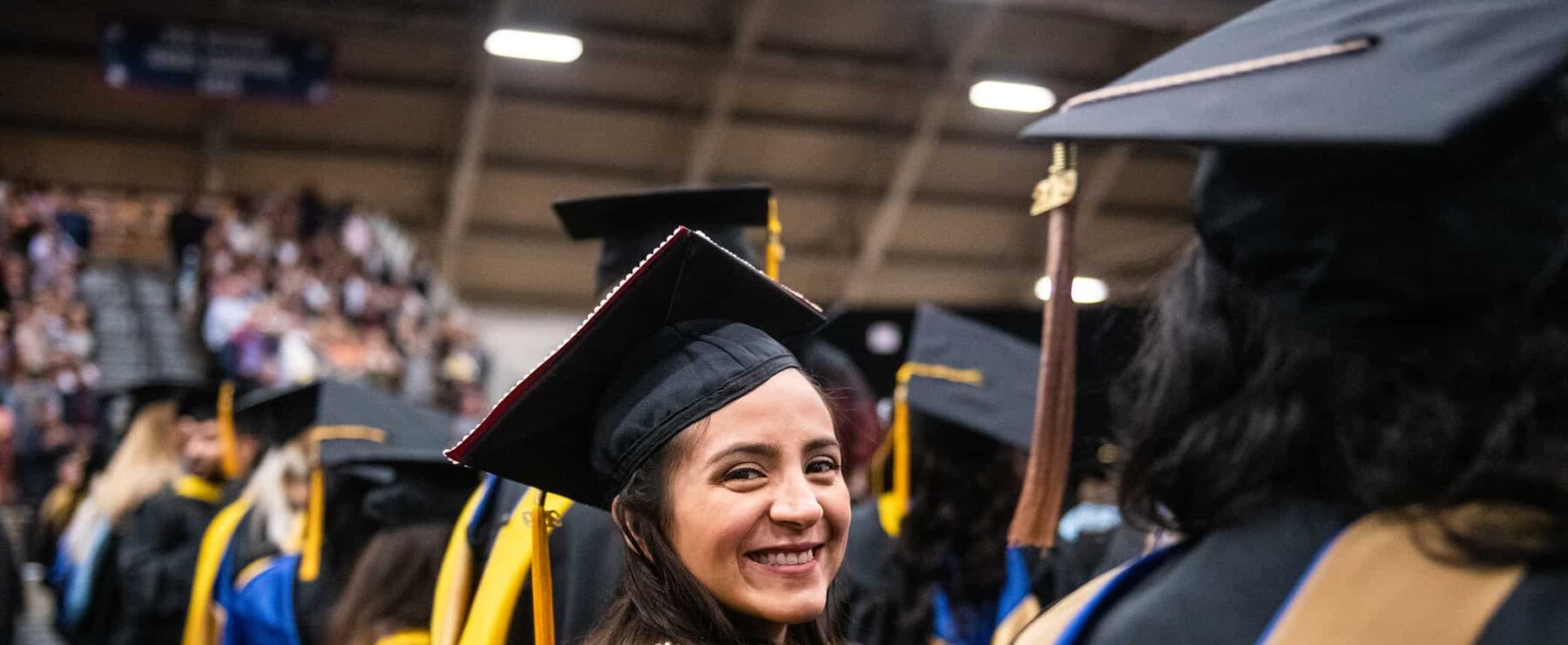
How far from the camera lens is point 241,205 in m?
14.0

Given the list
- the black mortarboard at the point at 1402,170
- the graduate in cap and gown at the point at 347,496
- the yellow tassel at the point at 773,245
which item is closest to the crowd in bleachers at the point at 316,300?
the graduate in cap and gown at the point at 347,496

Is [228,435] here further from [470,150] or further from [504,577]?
[470,150]

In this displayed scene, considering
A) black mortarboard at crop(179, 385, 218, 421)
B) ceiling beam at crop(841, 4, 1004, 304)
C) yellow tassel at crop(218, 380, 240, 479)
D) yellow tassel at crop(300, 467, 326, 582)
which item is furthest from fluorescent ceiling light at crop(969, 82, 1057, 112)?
yellow tassel at crop(300, 467, 326, 582)

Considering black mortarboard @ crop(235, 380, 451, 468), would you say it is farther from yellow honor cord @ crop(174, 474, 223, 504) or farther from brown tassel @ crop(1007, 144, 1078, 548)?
brown tassel @ crop(1007, 144, 1078, 548)

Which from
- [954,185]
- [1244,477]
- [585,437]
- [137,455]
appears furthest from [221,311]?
[1244,477]

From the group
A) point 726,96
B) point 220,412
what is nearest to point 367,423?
point 220,412

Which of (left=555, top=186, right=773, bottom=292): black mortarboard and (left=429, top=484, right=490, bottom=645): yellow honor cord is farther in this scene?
(left=555, top=186, right=773, bottom=292): black mortarboard

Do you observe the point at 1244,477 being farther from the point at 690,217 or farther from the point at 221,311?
the point at 221,311

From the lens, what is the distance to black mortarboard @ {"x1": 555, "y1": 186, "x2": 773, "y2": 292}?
2.69 m

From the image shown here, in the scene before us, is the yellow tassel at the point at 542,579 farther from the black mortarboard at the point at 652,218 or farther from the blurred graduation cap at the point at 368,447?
the blurred graduation cap at the point at 368,447

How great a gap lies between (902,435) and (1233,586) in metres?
2.47

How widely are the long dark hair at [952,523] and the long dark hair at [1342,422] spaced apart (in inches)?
88.7

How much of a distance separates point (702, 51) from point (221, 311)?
5.51 meters

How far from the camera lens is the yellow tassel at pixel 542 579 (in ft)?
6.54
